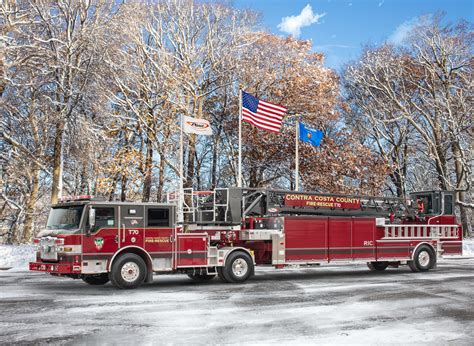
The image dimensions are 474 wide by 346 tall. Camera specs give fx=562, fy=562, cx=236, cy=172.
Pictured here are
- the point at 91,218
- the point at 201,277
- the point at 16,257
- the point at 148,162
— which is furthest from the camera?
the point at 148,162

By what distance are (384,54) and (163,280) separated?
2830cm

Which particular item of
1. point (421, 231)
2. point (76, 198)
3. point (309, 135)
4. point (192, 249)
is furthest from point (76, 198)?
point (309, 135)

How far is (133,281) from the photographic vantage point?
46.9 ft

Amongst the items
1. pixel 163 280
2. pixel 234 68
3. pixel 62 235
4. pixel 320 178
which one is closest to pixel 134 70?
pixel 234 68

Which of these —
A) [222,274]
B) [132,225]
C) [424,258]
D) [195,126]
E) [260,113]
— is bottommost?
[222,274]

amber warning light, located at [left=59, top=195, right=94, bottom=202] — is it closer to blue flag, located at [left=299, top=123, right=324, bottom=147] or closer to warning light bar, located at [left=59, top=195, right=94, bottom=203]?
warning light bar, located at [left=59, top=195, right=94, bottom=203]

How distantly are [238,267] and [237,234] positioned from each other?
101cm

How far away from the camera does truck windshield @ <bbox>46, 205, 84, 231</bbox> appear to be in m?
14.0

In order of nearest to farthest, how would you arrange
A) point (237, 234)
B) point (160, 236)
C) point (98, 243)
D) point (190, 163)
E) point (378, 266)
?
point (98, 243), point (160, 236), point (237, 234), point (378, 266), point (190, 163)

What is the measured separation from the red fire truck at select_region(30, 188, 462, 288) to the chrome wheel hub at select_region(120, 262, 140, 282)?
25 mm

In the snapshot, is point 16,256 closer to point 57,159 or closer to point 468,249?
point 57,159

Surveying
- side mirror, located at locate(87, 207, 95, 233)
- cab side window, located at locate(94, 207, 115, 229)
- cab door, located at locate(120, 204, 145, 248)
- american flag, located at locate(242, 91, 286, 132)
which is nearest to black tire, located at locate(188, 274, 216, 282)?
cab door, located at locate(120, 204, 145, 248)

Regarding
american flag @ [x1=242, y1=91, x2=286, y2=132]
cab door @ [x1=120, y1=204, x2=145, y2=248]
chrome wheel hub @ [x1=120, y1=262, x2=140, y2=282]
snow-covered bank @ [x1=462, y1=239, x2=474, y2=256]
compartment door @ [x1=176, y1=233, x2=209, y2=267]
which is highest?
american flag @ [x1=242, y1=91, x2=286, y2=132]

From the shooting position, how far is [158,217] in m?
15.0
